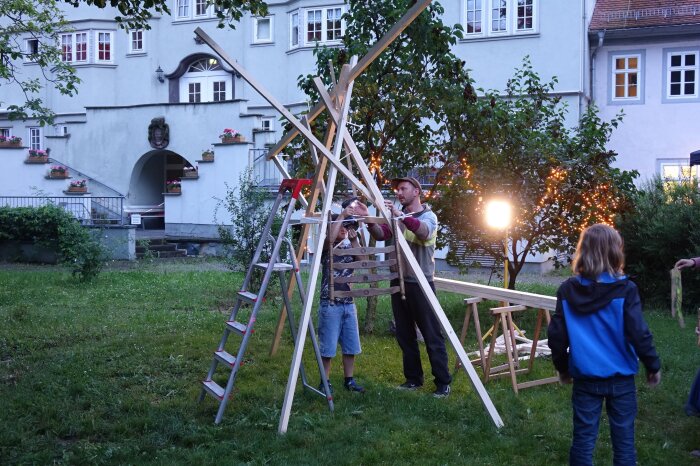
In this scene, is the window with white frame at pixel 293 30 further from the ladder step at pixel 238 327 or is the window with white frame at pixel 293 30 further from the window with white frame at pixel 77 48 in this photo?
the ladder step at pixel 238 327

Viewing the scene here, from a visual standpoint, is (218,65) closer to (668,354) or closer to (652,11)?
(652,11)

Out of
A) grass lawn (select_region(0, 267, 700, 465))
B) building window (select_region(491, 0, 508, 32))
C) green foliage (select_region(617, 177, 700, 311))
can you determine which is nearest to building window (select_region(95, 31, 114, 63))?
building window (select_region(491, 0, 508, 32))

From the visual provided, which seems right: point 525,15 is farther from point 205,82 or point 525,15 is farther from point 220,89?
point 205,82

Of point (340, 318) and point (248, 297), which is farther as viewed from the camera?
point (340, 318)

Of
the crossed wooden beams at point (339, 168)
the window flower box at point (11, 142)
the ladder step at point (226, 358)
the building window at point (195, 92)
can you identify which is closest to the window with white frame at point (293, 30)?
the building window at point (195, 92)

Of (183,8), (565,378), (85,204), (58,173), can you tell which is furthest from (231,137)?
(565,378)

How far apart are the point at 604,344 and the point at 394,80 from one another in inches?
221

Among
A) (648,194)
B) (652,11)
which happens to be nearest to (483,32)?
(652,11)

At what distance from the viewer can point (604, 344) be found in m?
4.80

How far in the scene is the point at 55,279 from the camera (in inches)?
648

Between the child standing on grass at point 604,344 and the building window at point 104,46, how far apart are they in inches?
1072

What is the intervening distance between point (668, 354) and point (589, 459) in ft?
16.6

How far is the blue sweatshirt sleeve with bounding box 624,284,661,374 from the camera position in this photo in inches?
185

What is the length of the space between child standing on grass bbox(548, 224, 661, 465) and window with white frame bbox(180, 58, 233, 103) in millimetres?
24425
